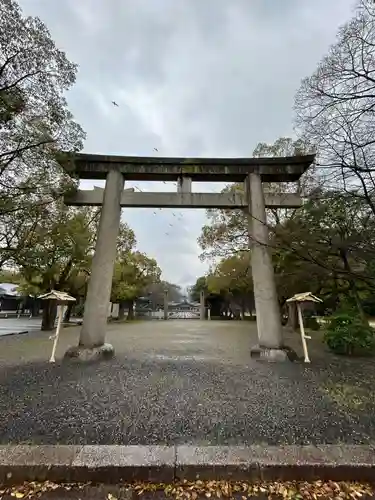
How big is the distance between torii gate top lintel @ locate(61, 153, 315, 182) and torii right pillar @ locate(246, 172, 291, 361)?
20.5 inches

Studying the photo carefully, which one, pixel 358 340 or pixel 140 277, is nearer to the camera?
pixel 358 340

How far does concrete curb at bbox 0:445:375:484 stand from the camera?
2.24 metres

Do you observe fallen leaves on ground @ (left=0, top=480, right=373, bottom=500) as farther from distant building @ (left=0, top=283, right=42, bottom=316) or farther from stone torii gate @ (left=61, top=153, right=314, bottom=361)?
distant building @ (left=0, top=283, right=42, bottom=316)

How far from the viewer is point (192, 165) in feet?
23.0

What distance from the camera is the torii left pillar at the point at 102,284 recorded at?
Answer: 6215 millimetres

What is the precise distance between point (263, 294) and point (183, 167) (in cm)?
371

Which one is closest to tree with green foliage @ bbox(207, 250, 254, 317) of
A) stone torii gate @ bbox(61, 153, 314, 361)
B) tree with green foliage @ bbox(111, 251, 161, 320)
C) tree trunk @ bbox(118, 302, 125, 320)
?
tree with green foliage @ bbox(111, 251, 161, 320)

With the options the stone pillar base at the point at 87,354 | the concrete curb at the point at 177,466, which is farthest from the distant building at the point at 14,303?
the concrete curb at the point at 177,466

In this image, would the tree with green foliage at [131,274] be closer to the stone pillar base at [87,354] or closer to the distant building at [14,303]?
the distant building at [14,303]

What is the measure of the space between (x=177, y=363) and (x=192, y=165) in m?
4.77

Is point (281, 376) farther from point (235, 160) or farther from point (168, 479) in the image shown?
point (235, 160)

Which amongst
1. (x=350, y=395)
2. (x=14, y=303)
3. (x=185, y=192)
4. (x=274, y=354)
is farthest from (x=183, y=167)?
(x=14, y=303)

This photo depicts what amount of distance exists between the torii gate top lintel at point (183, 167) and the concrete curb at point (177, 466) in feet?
19.5

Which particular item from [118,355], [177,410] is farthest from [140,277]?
[177,410]
